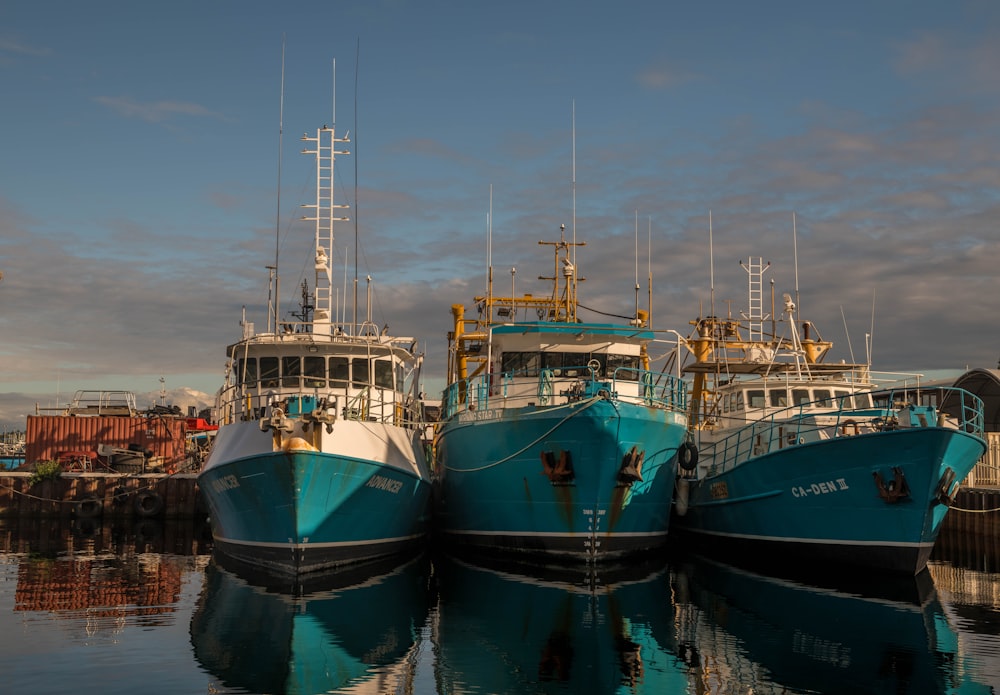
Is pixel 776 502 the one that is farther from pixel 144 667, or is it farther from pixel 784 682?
pixel 144 667

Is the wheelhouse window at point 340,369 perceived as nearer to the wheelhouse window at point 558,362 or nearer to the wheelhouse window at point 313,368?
the wheelhouse window at point 313,368

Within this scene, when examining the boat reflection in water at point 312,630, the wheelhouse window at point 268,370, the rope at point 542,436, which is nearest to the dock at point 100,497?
the wheelhouse window at point 268,370

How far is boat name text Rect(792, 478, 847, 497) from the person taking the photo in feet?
58.5

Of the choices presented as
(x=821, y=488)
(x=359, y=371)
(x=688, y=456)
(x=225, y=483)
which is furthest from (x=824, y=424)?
(x=225, y=483)

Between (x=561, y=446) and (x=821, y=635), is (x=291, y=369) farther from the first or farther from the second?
(x=821, y=635)

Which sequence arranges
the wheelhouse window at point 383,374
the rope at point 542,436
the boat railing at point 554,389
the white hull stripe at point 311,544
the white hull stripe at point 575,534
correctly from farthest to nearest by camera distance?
the wheelhouse window at point 383,374 < the boat railing at point 554,389 < the white hull stripe at point 575,534 < the rope at point 542,436 < the white hull stripe at point 311,544

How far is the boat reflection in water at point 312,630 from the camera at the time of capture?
10.8 m

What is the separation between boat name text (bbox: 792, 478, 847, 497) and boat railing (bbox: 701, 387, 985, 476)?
90 centimetres

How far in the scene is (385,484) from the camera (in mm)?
18469

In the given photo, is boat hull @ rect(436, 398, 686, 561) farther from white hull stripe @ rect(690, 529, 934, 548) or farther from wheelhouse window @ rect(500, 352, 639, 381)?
wheelhouse window @ rect(500, 352, 639, 381)

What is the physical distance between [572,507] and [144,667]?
9440 millimetres

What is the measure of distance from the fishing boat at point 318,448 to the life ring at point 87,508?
11.9 meters

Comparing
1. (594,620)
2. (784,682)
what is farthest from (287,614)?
(784,682)

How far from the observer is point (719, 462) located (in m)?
23.9
